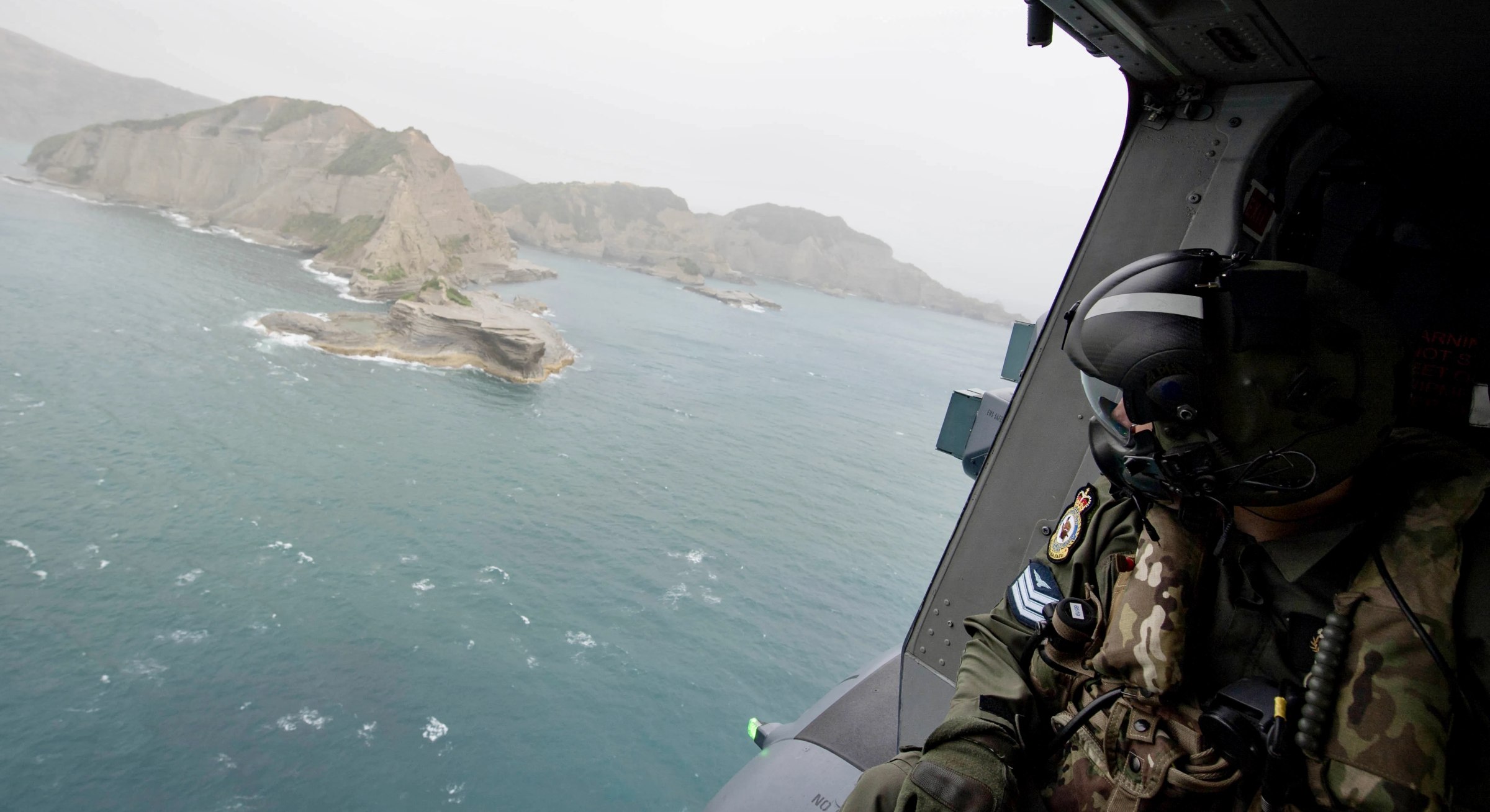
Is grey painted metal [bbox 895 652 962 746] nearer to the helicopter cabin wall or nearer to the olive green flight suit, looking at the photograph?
the helicopter cabin wall

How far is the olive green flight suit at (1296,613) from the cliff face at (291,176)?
248 feet

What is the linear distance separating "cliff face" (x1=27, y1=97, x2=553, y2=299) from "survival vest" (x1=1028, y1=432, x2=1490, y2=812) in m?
75.7

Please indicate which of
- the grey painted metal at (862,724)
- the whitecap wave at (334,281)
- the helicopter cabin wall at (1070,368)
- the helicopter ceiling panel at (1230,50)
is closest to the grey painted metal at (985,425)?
the helicopter cabin wall at (1070,368)

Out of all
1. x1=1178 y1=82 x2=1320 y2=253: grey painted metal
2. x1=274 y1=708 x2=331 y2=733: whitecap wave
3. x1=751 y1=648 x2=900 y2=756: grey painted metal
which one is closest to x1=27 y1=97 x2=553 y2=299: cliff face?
x1=274 y1=708 x2=331 y2=733: whitecap wave

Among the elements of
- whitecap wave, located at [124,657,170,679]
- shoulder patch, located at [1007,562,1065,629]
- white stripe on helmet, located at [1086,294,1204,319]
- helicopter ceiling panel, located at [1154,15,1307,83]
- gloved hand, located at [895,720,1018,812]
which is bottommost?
whitecap wave, located at [124,657,170,679]

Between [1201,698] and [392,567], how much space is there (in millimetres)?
27067

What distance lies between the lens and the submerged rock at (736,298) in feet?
344

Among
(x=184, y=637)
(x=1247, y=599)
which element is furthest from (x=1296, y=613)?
(x=184, y=637)

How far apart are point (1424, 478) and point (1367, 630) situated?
1.24ft

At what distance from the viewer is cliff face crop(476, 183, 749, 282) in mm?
134375

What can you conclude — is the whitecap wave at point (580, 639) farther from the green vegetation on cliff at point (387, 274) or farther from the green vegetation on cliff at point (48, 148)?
the green vegetation on cliff at point (48, 148)

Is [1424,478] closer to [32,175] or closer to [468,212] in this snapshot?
[468,212]

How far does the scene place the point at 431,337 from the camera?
46.8 meters

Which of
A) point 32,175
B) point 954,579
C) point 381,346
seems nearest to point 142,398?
point 381,346
